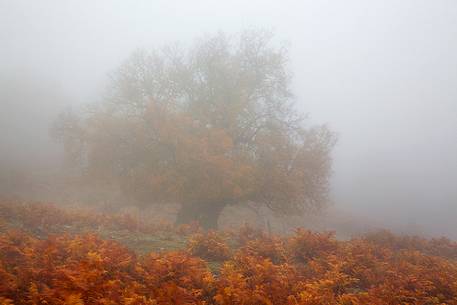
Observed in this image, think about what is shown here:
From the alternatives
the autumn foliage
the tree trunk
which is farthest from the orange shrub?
the tree trunk

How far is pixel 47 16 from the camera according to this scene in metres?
115

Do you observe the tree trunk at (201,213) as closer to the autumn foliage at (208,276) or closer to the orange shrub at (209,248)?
the autumn foliage at (208,276)

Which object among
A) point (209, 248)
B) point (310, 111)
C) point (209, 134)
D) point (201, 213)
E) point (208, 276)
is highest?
point (310, 111)

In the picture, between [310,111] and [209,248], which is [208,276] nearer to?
[209,248]

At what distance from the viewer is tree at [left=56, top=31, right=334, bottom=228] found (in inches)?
748

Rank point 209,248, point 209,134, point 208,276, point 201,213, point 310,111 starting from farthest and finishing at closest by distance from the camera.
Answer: point 310,111, point 201,213, point 209,134, point 209,248, point 208,276

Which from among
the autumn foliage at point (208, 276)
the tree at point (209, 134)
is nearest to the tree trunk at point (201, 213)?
the tree at point (209, 134)

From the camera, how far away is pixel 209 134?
19422 mm

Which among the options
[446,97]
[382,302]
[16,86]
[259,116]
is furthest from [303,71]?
[382,302]

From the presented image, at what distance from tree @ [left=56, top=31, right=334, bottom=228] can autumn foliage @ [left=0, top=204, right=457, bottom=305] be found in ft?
25.0

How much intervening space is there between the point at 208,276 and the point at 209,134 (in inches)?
476

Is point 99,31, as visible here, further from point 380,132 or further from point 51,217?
point 51,217

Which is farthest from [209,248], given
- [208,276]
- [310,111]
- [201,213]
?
[310,111]

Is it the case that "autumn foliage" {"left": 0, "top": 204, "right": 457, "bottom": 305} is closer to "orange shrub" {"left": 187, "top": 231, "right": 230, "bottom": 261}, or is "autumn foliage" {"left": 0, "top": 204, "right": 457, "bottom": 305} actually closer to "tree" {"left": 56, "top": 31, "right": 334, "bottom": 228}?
"orange shrub" {"left": 187, "top": 231, "right": 230, "bottom": 261}
